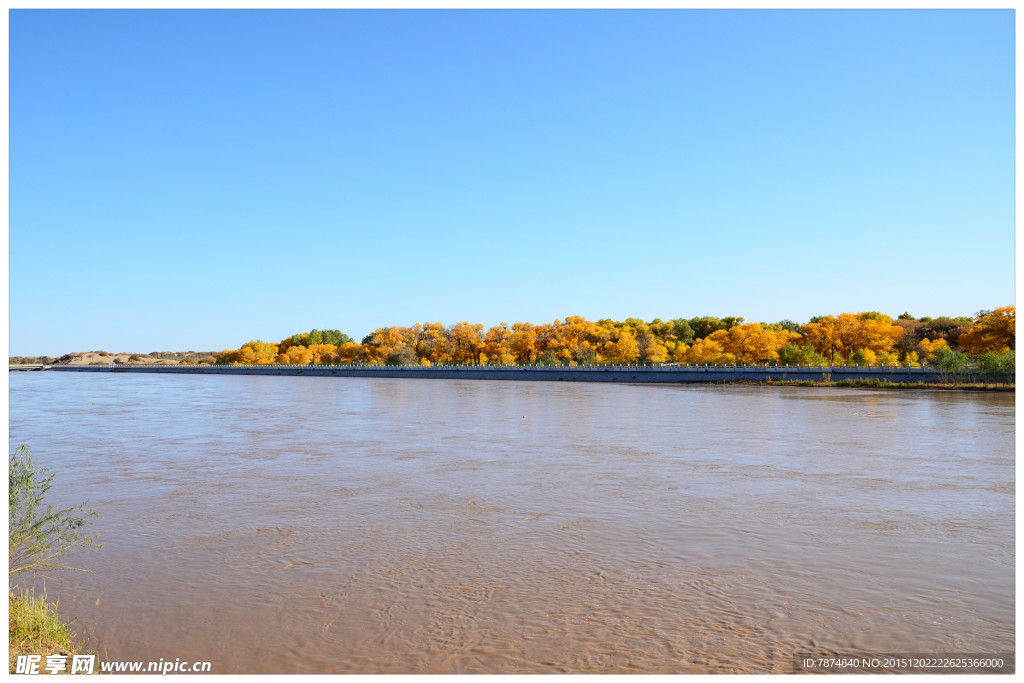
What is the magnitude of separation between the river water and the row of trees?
5585 cm

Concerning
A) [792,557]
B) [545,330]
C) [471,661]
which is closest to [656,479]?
[792,557]

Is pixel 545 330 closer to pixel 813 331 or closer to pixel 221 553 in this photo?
pixel 813 331

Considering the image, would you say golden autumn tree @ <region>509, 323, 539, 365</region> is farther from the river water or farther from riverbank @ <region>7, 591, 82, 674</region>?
riverbank @ <region>7, 591, 82, 674</region>

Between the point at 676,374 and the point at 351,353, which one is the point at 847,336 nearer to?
the point at 676,374

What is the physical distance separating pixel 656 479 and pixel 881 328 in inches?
3119

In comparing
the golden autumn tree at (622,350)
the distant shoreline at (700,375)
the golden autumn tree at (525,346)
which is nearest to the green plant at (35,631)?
the distant shoreline at (700,375)

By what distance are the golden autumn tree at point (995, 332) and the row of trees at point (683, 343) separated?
76 millimetres

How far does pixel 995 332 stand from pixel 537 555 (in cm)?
6689

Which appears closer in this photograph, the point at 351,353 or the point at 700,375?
the point at 700,375

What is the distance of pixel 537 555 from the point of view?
378 inches

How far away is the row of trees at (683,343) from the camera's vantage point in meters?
83.3

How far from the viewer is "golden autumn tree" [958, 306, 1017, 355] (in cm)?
6346

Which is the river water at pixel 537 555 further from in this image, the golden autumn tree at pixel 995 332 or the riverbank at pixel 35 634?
the golden autumn tree at pixel 995 332

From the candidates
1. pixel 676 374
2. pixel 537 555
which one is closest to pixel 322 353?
pixel 676 374
